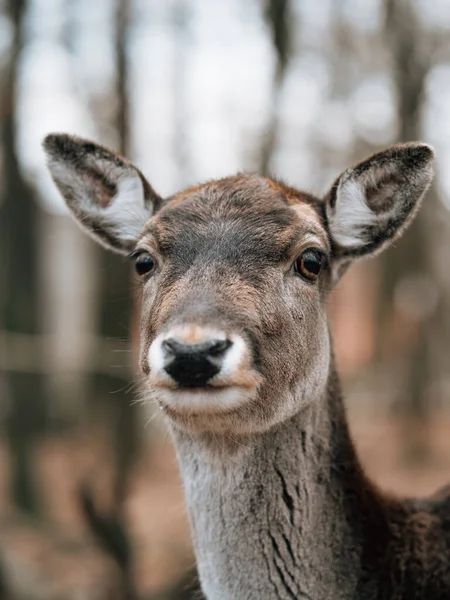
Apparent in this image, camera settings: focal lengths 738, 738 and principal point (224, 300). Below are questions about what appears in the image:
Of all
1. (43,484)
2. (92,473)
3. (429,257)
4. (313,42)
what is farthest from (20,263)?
(429,257)

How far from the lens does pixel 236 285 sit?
4.23 m

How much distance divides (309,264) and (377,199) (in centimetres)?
86

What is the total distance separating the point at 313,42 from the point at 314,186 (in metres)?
4.55

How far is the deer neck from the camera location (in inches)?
175

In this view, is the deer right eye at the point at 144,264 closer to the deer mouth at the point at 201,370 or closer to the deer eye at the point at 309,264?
the deer eye at the point at 309,264

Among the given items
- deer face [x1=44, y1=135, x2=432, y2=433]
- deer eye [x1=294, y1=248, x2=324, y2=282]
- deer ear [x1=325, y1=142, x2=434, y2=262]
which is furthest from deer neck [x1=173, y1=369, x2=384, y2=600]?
deer ear [x1=325, y1=142, x2=434, y2=262]

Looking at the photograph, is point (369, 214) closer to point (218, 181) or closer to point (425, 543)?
point (218, 181)

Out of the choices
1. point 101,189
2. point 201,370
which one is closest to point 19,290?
point 101,189

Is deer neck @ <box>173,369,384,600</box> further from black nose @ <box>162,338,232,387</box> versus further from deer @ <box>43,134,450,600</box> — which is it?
black nose @ <box>162,338,232,387</box>

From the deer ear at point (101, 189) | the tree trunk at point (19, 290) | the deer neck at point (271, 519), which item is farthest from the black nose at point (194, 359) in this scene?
the tree trunk at point (19, 290)

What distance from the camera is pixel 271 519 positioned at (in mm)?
4512

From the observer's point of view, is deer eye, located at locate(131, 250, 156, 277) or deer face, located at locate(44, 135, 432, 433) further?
deer eye, located at locate(131, 250, 156, 277)

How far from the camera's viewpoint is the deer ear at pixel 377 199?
503 centimetres

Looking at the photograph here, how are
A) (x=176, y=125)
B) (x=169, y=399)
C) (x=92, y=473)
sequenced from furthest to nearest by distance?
(x=176, y=125) → (x=92, y=473) → (x=169, y=399)
